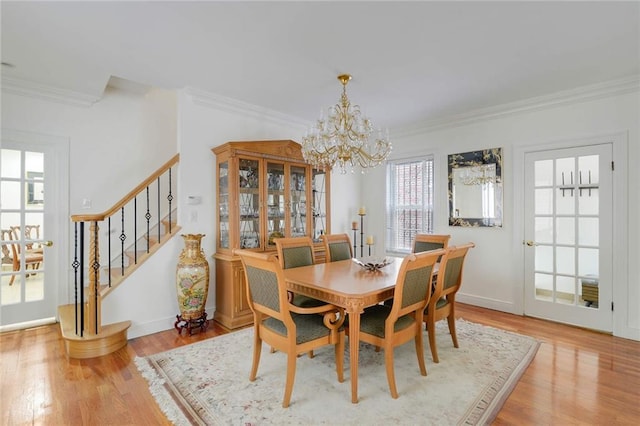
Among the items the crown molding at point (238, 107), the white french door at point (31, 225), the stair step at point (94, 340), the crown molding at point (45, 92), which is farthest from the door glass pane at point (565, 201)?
the white french door at point (31, 225)

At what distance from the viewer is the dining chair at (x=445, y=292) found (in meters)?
2.54

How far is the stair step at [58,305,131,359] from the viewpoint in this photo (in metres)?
2.69

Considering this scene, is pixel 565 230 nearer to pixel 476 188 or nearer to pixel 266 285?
pixel 476 188

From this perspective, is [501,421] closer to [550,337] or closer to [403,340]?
[403,340]

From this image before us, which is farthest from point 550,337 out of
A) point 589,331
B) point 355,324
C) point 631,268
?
point 355,324

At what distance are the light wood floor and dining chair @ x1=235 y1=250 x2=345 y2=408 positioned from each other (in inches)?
29.8

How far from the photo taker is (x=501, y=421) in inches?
75.3

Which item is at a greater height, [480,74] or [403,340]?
[480,74]

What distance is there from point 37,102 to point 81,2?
203 centimetres

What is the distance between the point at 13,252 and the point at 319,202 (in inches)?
135

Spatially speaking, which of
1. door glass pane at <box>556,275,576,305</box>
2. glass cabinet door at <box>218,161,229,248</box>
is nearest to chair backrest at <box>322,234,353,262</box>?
glass cabinet door at <box>218,161,229,248</box>

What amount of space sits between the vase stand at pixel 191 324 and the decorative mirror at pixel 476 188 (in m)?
3.39

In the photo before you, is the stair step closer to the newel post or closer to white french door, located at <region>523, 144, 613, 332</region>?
the newel post

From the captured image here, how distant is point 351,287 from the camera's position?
88.1 inches
